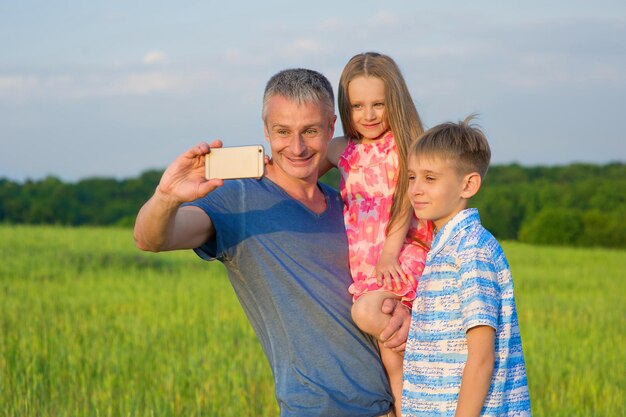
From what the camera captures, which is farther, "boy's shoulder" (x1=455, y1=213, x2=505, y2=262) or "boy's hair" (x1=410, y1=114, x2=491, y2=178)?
"boy's hair" (x1=410, y1=114, x2=491, y2=178)

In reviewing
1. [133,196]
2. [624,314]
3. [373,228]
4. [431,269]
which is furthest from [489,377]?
[133,196]

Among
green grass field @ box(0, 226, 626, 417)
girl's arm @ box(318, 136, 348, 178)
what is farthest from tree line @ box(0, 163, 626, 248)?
girl's arm @ box(318, 136, 348, 178)

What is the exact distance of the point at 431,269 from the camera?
2734 millimetres

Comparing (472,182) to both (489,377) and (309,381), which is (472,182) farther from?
(309,381)

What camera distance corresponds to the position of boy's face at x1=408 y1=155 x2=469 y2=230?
276 centimetres

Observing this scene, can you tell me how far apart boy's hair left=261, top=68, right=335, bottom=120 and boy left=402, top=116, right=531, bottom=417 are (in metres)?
0.42

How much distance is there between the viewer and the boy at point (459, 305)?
255 centimetres

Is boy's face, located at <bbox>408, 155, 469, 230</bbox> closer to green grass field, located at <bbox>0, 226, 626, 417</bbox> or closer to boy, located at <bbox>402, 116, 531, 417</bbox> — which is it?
boy, located at <bbox>402, 116, 531, 417</bbox>

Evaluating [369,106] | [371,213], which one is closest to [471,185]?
[371,213]

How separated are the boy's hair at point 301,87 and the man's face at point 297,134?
0.02 meters

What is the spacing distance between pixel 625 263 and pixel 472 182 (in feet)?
55.5

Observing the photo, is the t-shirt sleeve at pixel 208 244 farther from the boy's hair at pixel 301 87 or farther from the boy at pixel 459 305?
the boy at pixel 459 305

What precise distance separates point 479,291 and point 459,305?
0.11 metres

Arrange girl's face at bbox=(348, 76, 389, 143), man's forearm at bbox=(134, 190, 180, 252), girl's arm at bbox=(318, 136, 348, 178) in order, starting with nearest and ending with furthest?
man's forearm at bbox=(134, 190, 180, 252) < girl's face at bbox=(348, 76, 389, 143) < girl's arm at bbox=(318, 136, 348, 178)
